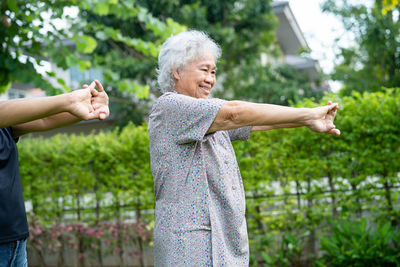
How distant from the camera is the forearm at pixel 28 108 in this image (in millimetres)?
1530

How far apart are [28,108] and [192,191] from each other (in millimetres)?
752

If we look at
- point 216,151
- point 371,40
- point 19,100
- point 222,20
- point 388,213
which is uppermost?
point 222,20

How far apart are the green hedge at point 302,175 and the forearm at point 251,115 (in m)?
3.11

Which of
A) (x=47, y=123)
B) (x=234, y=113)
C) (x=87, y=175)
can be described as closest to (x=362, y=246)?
(x=234, y=113)

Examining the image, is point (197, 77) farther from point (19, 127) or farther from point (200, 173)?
point (19, 127)

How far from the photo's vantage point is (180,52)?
81.1 inches

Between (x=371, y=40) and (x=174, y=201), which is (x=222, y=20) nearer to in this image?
(x=371, y=40)

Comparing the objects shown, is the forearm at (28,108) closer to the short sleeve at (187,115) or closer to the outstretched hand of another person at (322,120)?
the short sleeve at (187,115)

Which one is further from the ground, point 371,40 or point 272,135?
point 371,40

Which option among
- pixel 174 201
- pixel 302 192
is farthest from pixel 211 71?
pixel 302 192

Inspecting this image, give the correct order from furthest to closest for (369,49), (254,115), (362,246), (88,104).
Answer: (369,49), (362,246), (254,115), (88,104)

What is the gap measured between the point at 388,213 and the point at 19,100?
14.6 feet

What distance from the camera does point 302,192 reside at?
16.8ft

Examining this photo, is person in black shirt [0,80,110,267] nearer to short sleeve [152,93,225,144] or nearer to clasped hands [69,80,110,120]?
clasped hands [69,80,110,120]
